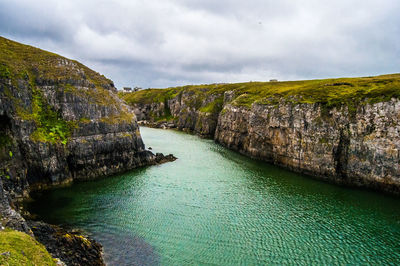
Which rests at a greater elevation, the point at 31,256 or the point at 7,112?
the point at 7,112

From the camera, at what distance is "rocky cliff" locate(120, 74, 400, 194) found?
47000 mm

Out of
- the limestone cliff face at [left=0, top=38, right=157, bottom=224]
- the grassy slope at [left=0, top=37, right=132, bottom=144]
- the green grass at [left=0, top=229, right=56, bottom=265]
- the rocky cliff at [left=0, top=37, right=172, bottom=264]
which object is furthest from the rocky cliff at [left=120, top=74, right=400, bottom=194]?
the green grass at [left=0, top=229, right=56, bottom=265]

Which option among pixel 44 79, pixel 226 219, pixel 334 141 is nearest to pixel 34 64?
pixel 44 79

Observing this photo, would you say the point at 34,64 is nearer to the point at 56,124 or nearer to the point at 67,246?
the point at 56,124

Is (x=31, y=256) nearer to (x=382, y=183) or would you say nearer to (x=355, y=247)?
(x=355, y=247)

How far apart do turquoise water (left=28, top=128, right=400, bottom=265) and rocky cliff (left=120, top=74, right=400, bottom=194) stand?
5133mm

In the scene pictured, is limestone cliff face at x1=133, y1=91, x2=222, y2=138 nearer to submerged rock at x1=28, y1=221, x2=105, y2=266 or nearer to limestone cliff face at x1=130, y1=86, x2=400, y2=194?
limestone cliff face at x1=130, y1=86, x2=400, y2=194

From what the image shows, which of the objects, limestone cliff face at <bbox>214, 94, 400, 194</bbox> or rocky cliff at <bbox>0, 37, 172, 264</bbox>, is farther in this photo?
limestone cliff face at <bbox>214, 94, 400, 194</bbox>

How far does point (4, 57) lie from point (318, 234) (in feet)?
192

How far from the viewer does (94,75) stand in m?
61.8

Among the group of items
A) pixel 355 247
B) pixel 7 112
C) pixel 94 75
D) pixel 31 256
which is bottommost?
pixel 355 247

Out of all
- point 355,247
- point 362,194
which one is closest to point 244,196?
point 355,247

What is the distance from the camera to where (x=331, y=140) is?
55125 millimetres

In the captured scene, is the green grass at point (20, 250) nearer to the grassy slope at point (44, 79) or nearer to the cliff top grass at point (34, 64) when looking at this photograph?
the grassy slope at point (44, 79)
